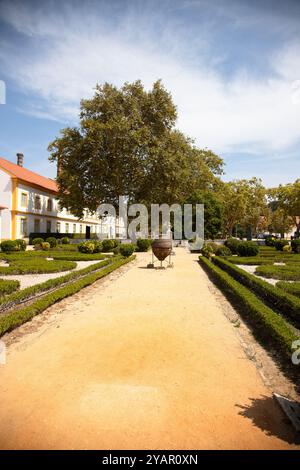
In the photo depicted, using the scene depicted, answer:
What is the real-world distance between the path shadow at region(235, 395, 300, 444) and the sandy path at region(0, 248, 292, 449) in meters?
0.01

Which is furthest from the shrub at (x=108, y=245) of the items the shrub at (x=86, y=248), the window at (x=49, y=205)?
the window at (x=49, y=205)

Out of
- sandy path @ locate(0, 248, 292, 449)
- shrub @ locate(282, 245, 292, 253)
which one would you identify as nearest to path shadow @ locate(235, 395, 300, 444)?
sandy path @ locate(0, 248, 292, 449)

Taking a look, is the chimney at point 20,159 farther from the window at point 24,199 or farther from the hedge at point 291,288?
the hedge at point 291,288

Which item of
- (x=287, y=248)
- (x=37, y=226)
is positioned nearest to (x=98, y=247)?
(x=37, y=226)

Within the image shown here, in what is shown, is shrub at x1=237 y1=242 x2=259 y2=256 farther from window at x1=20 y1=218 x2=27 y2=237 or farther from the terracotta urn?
window at x1=20 y1=218 x2=27 y2=237

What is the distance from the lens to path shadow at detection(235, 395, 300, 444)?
359 centimetres

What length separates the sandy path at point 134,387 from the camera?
3.54 metres

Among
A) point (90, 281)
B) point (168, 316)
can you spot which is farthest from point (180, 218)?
point (168, 316)

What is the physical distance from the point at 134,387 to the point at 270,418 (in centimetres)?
185

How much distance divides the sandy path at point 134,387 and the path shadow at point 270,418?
0.04ft

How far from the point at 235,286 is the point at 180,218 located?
33116 mm

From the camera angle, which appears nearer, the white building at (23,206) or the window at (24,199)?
the white building at (23,206)

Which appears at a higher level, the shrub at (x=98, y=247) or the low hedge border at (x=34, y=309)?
the shrub at (x=98, y=247)

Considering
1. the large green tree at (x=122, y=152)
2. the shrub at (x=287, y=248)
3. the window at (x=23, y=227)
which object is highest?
the large green tree at (x=122, y=152)
